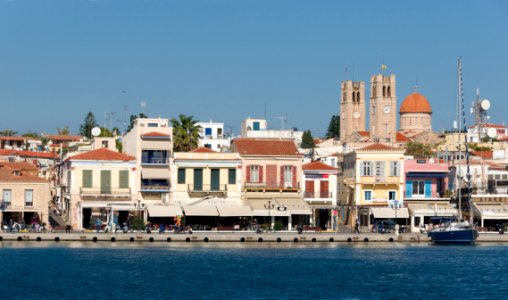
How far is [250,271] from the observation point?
68125 mm

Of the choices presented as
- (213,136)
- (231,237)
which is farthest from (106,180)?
(213,136)

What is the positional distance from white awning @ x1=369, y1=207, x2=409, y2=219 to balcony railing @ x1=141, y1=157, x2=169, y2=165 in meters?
18.7

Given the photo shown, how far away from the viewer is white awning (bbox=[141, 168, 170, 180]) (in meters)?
94.1

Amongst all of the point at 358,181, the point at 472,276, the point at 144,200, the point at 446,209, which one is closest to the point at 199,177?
the point at 144,200

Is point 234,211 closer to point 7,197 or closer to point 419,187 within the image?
point 7,197

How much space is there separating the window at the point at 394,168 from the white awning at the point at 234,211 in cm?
1429

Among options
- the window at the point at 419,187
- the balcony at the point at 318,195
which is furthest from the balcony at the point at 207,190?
the window at the point at 419,187

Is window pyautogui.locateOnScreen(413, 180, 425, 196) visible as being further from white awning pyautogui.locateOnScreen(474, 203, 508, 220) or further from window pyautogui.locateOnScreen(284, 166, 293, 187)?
window pyautogui.locateOnScreen(284, 166, 293, 187)

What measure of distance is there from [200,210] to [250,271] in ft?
78.1

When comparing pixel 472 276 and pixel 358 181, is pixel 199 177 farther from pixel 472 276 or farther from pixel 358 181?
pixel 472 276

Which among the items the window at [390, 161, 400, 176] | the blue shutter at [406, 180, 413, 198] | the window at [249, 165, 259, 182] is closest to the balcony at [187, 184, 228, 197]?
the window at [249, 165, 259, 182]

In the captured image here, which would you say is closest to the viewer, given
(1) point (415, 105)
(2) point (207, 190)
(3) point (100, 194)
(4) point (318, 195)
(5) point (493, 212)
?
(3) point (100, 194)

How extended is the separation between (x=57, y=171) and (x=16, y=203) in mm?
19999

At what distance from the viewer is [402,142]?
16950 centimetres
